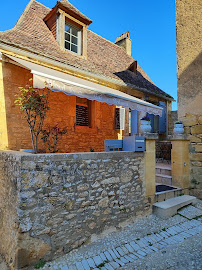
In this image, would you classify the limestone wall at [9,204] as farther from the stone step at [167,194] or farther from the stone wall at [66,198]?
the stone step at [167,194]

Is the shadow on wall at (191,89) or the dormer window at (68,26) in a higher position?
the dormer window at (68,26)

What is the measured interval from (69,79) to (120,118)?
4.82 metres

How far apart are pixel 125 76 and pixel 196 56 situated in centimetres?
439

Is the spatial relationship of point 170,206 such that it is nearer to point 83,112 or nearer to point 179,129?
point 179,129

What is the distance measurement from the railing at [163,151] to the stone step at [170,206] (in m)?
3.41

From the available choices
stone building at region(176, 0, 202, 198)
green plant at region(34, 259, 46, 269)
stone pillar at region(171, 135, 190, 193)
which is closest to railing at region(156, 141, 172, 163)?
stone pillar at region(171, 135, 190, 193)

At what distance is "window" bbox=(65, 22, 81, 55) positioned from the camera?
8781mm

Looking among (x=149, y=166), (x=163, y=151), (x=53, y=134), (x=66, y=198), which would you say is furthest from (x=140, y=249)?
(x=163, y=151)

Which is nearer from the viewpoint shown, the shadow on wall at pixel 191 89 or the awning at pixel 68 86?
the awning at pixel 68 86

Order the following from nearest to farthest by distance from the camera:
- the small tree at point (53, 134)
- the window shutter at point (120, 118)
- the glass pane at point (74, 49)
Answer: the small tree at point (53, 134) < the glass pane at point (74, 49) < the window shutter at point (120, 118)

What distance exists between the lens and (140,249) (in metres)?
4.15

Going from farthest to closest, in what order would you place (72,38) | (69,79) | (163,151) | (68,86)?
(163,151), (72,38), (69,79), (68,86)

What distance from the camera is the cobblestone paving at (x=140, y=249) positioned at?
364 cm

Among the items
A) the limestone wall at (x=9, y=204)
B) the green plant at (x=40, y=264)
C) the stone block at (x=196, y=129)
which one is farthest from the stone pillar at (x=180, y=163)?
the limestone wall at (x=9, y=204)
